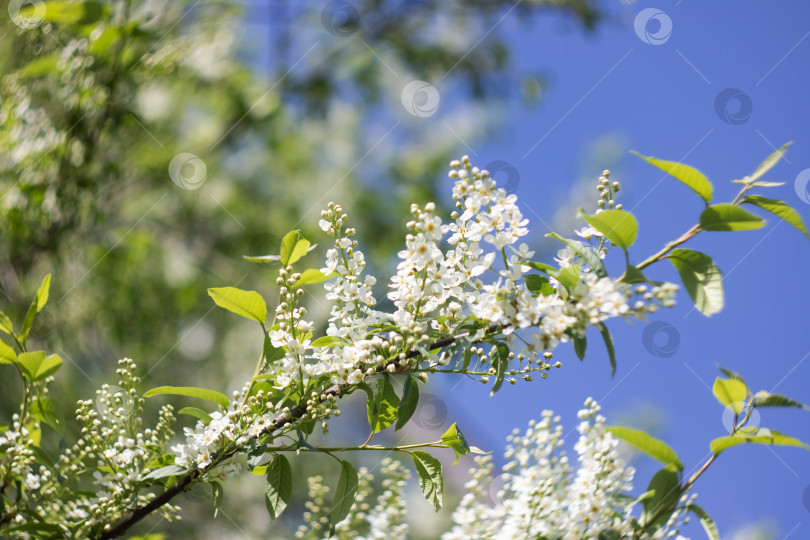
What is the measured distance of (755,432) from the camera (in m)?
0.67

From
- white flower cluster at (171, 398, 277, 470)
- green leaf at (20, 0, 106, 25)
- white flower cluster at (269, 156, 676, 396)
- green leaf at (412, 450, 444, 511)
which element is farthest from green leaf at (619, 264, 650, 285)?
green leaf at (20, 0, 106, 25)

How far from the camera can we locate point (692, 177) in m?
0.69

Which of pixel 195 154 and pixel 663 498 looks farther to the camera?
pixel 195 154

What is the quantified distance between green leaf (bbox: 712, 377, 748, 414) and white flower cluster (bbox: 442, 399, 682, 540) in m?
0.16

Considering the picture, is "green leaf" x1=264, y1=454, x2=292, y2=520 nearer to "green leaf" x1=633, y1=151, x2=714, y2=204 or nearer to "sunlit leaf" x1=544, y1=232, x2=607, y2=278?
"sunlit leaf" x1=544, y1=232, x2=607, y2=278

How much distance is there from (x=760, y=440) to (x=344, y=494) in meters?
0.48

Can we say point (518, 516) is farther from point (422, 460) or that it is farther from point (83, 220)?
point (83, 220)

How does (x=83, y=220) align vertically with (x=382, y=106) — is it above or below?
below

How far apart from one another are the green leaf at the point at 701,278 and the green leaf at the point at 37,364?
0.80m

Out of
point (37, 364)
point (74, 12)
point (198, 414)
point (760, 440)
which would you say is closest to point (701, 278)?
point (760, 440)

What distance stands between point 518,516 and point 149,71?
1.95 meters

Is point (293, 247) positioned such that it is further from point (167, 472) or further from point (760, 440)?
point (760, 440)

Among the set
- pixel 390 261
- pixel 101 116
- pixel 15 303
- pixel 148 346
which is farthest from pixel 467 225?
pixel 390 261

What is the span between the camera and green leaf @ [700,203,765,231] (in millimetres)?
665
